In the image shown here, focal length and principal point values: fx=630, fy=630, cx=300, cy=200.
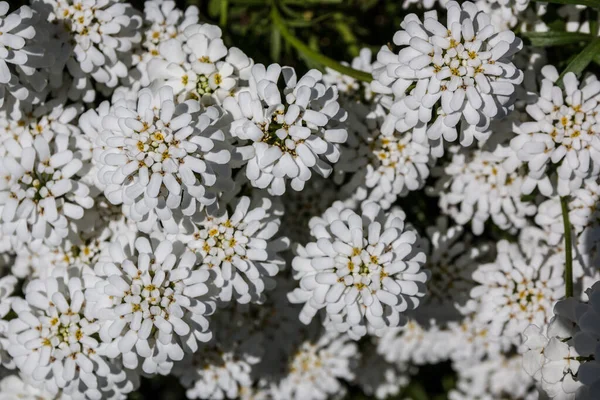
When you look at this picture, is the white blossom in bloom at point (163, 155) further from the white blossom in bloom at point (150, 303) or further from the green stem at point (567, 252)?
the green stem at point (567, 252)

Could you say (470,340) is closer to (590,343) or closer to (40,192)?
(590,343)

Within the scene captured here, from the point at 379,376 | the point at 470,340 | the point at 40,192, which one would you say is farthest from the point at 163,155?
the point at 379,376

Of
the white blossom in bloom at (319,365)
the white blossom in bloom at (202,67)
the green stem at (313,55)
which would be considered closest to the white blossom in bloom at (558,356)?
the green stem at (313,55)

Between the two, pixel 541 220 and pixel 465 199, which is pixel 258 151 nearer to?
pixel 465 199

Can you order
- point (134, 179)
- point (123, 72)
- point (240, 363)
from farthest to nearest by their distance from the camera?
point (240, 363) < point (123, 72) < point (134, 179)

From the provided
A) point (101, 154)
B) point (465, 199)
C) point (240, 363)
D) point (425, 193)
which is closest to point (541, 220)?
point (465, 199)
